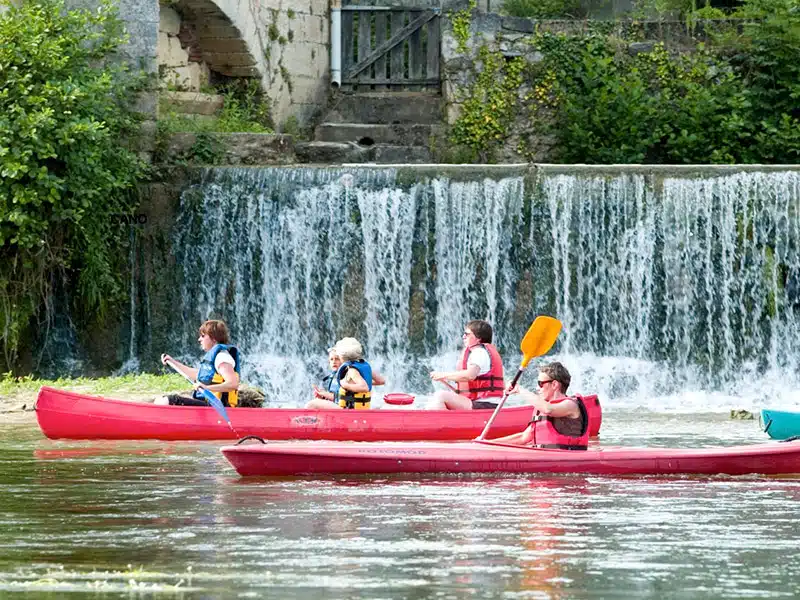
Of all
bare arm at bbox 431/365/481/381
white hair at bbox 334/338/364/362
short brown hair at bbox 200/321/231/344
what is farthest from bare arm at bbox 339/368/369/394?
short brown hair at bbox 200/321/231/344

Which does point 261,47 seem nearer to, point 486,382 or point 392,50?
point 392,50

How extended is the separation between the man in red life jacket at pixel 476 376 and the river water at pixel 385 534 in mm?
2066

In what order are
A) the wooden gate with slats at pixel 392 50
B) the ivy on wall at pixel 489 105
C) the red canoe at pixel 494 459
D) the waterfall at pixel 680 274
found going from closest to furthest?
the red canoe at pixel 494 459
the waterfall at pixel 680 274
the ivy on wall at pixel 489 105
the wooden gate with slats at pixel 392 50

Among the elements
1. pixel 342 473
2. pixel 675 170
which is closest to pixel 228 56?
pixel 675 170

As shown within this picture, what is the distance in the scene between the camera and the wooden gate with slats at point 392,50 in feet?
67.7

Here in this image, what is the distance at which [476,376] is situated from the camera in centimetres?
1139

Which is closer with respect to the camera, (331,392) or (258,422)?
(258,422)

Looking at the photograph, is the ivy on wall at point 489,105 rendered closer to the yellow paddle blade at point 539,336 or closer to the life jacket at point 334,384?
the life jacket at point 334,384

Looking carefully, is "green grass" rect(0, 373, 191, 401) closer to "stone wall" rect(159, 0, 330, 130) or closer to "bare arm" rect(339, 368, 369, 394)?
"bare arm" rect(339, 368, 369, 394)

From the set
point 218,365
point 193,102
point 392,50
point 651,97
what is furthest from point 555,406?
point 392,50

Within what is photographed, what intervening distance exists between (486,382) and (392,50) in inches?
394

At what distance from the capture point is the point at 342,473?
927 cm

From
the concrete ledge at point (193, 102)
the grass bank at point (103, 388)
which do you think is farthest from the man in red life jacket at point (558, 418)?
the concrete ledge at point (193, 102)

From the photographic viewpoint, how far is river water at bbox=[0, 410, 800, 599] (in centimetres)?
597
